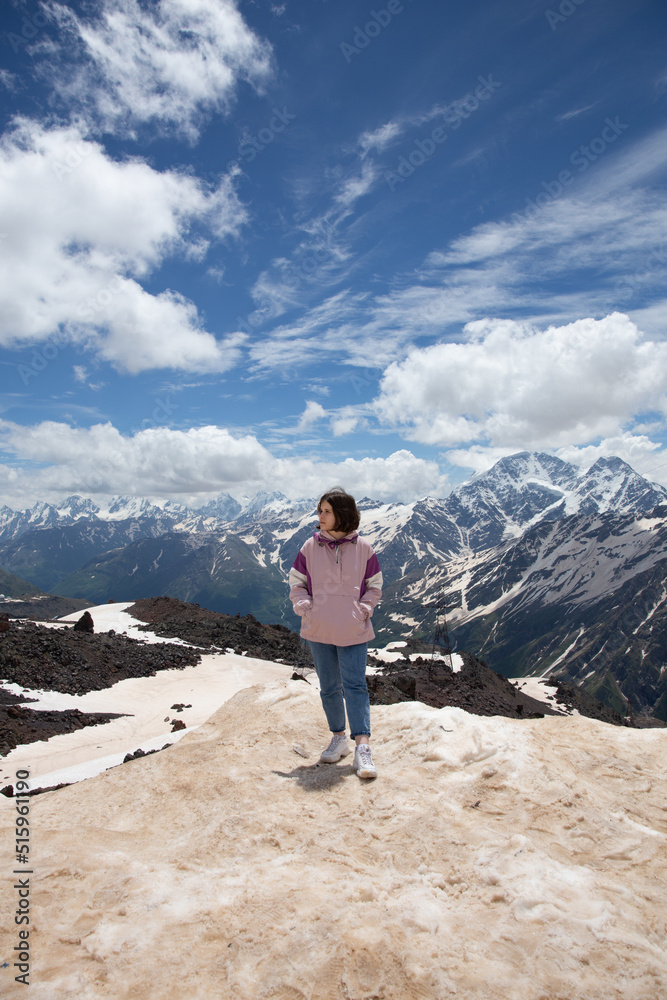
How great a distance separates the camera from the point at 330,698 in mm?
6906

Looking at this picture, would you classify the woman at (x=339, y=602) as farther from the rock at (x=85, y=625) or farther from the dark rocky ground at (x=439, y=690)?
the rock at (x=85, y=625)

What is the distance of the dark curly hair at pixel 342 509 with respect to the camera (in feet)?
21.4

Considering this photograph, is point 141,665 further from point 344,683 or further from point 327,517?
point 327,517

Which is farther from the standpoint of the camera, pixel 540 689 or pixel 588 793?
pixel 540 689

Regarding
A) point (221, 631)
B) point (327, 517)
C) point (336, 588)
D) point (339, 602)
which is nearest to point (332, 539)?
point (327, 517)

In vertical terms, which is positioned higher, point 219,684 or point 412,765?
point 412,765

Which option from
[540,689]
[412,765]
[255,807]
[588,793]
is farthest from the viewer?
[540,689]

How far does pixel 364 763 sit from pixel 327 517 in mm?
3122

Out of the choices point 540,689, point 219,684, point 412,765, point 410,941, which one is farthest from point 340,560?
point 540,689

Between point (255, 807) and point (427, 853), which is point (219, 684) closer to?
point (255, 807)

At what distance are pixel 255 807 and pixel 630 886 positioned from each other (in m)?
3.61

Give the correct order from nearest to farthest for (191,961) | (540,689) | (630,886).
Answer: (191,961) < (630,886) < (540,689)

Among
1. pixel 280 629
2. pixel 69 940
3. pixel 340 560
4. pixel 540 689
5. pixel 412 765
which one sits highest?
pixel 340 560

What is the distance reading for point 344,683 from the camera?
669 cm
